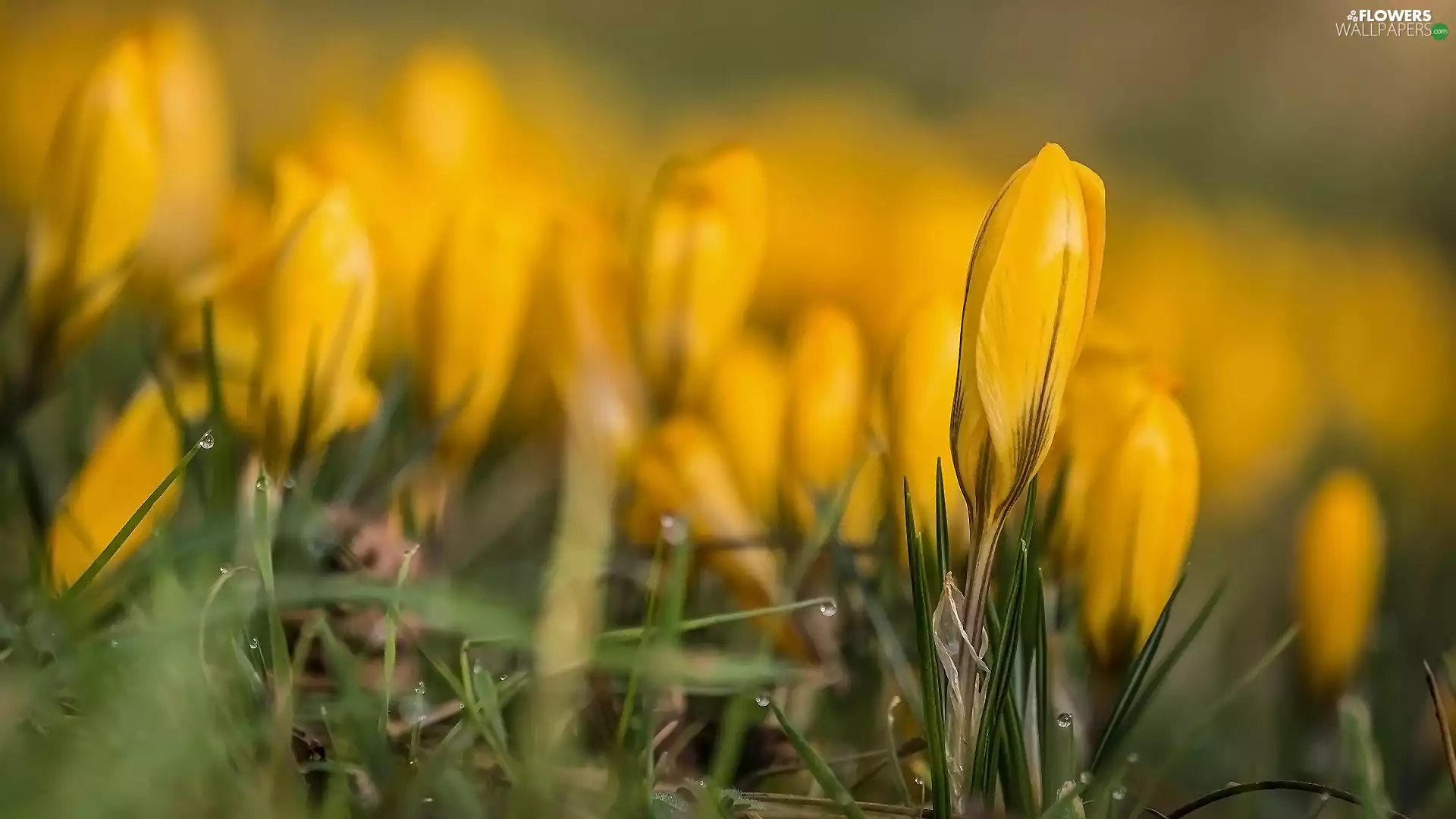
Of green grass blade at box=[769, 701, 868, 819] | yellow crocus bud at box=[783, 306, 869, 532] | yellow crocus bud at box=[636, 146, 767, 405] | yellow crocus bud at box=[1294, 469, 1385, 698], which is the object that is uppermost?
yellow crocus bud at box=[636, 146, 767, 405]

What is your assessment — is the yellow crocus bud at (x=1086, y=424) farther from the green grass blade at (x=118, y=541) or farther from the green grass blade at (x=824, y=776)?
the green grass blade at (x=118, y=541)

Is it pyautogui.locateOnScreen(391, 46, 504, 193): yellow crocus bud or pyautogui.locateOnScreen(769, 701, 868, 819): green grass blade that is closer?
pyautogui.locateOnScreen(769, 701, 868, 819): green grass blade

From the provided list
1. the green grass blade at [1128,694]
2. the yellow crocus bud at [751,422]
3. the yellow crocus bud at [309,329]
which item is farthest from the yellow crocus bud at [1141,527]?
the yellow crocus bud at [309,329]

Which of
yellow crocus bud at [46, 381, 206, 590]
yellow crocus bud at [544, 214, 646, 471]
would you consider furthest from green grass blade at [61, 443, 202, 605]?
yellow crocus bud at [544, 214, 646, 471]

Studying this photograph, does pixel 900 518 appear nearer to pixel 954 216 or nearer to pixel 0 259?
pixel 954 216

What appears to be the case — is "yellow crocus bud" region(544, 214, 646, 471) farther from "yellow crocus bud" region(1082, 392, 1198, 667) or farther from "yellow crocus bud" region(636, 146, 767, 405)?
"yellow crocus bud" region(1082, 392, 1198, 667)

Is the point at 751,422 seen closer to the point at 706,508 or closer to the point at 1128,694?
the point at 706,508
